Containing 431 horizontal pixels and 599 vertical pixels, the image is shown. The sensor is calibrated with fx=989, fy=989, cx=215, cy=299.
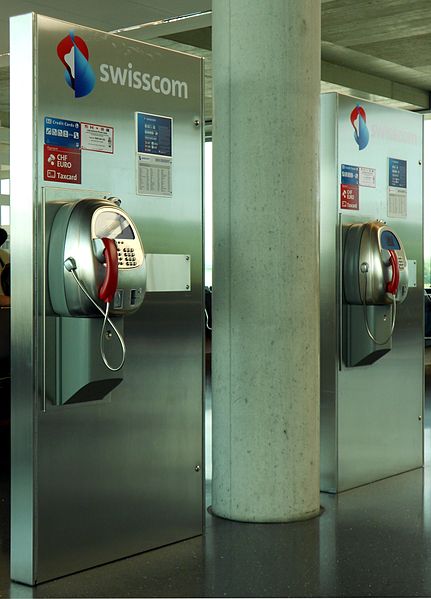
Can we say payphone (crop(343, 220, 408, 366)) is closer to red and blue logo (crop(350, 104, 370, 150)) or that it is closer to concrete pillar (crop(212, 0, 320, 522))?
red and blue logo (crop(350, 104, 370, 150))

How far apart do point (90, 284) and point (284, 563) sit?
136 centimetres

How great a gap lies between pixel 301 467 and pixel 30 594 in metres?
1.55

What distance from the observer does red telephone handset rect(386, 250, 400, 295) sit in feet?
17.3

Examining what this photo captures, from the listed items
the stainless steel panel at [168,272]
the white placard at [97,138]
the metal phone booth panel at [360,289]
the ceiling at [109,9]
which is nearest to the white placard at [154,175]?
the white placard at [97,138]

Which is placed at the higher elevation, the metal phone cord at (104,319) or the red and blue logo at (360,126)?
the red and blue logo at (360,126)

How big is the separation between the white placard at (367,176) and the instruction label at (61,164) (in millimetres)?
2072

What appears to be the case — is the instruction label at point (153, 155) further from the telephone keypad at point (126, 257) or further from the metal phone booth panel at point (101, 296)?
the telephone keypad at point (126, 257)

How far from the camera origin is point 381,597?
356cm

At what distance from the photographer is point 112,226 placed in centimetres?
379

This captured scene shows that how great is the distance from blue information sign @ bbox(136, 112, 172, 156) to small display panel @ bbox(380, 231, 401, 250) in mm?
1534

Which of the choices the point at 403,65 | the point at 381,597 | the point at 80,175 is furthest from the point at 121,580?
the point at 403,65

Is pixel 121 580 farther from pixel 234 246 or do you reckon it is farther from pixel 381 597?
pixel 234 246

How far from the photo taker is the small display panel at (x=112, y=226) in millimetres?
3736

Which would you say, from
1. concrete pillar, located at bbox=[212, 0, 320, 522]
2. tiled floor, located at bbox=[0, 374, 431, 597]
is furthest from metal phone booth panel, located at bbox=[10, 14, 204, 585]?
concrete pillar, located at bbox=[212, 0, 320, 522]
